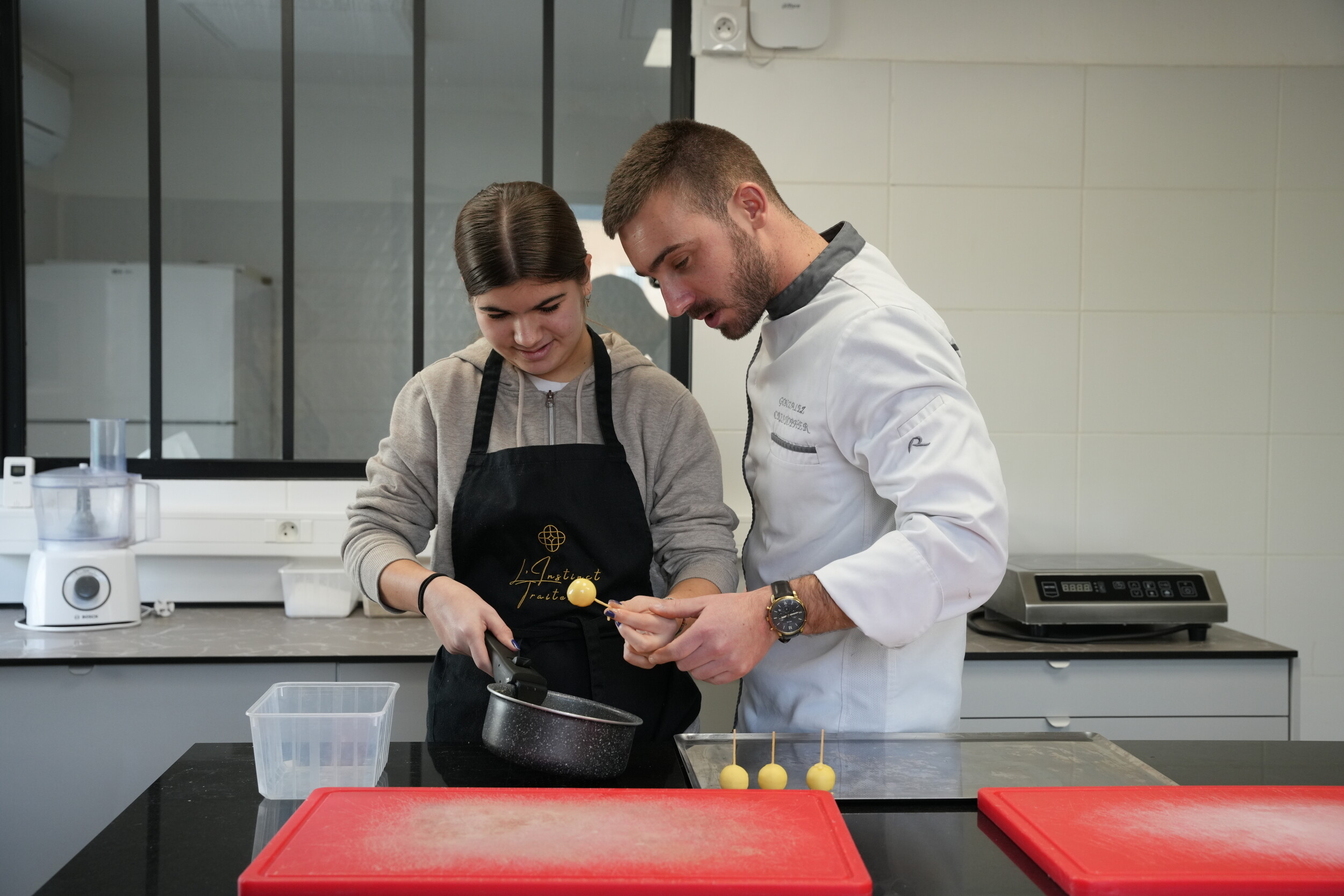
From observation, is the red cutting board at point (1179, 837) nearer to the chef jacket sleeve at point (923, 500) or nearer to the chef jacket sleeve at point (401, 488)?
the chef jacket sleeve at point (923, 500)

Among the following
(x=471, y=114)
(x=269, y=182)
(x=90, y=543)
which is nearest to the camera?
(x=90, y=543)

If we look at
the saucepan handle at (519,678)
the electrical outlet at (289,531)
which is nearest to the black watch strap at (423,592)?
the saucepan handle at (519,678)

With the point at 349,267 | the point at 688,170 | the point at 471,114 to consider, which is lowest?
the point at 688,170

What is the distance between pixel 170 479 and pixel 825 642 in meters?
2.01

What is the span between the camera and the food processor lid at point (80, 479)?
2.38 meters

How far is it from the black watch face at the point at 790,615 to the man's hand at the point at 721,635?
2 cm

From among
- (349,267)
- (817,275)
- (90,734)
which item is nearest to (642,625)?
(817,275)

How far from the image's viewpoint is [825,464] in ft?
4.66

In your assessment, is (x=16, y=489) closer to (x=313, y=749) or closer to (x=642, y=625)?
(x=313, y=749)

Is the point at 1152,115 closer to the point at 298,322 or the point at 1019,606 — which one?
the point at 1019,606

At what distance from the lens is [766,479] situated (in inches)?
59.9

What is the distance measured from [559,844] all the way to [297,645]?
1483 mm

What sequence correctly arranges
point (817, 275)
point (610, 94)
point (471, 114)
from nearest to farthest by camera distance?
1. point (817, 275)
2. point (610, 94)
3. point (471, 114)

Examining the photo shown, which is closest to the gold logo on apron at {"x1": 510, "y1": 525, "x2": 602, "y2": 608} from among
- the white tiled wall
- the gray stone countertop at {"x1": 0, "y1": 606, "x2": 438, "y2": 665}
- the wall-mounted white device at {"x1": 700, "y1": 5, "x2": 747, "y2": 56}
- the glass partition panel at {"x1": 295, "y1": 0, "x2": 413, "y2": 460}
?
the gray stone countertop at {"x1": 0, "y1": 606, "x2": 438, "y2": 665}
